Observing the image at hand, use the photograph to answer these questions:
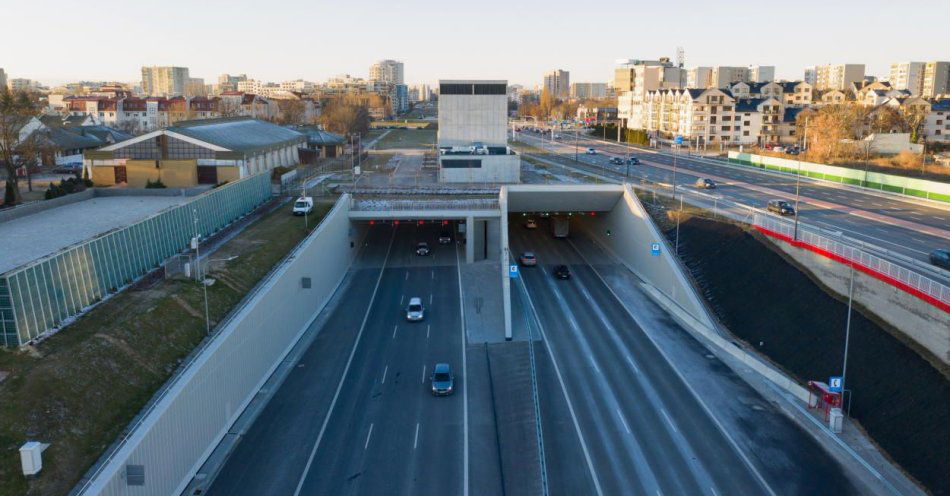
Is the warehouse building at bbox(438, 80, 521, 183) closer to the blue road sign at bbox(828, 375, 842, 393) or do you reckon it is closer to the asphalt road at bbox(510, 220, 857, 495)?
→ the asphalt road at bbox(510, 220, 857, 495)

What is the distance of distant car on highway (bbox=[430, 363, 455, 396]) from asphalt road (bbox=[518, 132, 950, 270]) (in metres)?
25.5

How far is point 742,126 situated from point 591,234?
69.6 metres

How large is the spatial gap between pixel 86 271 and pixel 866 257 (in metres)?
32.8

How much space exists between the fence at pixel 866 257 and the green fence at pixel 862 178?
15.6 feet

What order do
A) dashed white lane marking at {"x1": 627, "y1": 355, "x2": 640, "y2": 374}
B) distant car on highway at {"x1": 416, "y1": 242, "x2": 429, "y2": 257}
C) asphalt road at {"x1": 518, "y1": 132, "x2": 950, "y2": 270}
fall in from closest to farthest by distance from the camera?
1. dashed white lane marking at {"x1": 627, "y1": 355, "x2": 640, "y2": 374}
2. asphalt road at {"x1": 518, "y1": 132, "x2": 950, "y2": 270}
3. distant car on highway at {"x1": 416, "y1": 242, "x2": 429, "y2": 257}

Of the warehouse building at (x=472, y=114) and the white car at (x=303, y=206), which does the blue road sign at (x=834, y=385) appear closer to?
the white car at (x=303, y=206)

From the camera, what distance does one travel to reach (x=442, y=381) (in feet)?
102

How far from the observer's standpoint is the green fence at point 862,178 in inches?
2212

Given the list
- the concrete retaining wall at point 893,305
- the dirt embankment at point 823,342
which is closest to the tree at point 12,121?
the dirt embankment at point 823,342

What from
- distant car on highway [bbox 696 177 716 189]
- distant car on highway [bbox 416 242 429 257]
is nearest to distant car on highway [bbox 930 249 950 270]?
distant car on highway [bbox 696 177 716 189]

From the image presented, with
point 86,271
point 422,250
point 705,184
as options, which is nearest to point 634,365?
point 86,271

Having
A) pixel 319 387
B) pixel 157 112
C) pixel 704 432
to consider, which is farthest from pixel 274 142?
pixel 157 112

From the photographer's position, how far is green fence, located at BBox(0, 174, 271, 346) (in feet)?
72.1

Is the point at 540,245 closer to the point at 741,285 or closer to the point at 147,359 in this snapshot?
the point at 741,285
